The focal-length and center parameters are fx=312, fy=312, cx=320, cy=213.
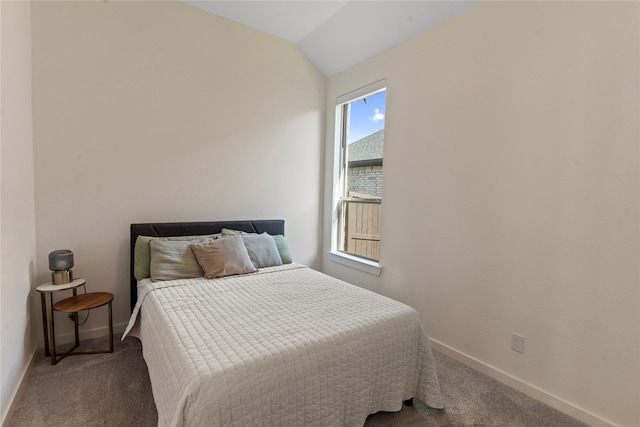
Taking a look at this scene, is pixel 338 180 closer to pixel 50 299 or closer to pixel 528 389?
pixel 528 389

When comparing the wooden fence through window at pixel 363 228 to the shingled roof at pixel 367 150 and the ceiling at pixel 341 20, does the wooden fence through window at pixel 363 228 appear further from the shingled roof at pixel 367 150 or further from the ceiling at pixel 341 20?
the ceiling at pixel 341 20

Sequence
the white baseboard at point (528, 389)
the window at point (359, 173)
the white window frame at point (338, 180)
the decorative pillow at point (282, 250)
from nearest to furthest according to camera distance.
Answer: the white baseboard at point (528, 389) < the decorative pillow at point (282, 250) < the window at point (359, 173) < the white window frame at point (338, 180)

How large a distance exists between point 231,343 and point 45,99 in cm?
242

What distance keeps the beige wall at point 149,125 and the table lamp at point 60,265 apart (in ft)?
0.81

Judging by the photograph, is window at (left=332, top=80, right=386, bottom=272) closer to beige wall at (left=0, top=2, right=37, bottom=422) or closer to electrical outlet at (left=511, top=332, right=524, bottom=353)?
electrical outlet at (left=511, top=332, right=524, bottom=353)

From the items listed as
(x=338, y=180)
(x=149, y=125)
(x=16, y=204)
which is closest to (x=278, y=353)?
(x=16, y=204)

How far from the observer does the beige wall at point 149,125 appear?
2.45m

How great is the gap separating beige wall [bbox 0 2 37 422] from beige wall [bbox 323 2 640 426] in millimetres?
2754

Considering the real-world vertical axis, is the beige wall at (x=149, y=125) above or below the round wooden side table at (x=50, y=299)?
above

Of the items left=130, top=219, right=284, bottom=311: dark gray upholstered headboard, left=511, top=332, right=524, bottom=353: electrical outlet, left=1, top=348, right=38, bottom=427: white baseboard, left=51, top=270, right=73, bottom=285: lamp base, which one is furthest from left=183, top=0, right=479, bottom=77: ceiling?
left=1, top=348, right=38, bottom=427: white baseboard

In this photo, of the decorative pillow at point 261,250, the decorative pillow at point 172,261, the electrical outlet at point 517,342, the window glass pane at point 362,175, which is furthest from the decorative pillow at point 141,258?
the electrical outlet at point 517,342

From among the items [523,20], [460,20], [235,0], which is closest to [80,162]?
[235,0]

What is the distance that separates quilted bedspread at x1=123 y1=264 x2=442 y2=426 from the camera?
1265 mm

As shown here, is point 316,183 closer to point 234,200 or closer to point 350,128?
point 350,128
